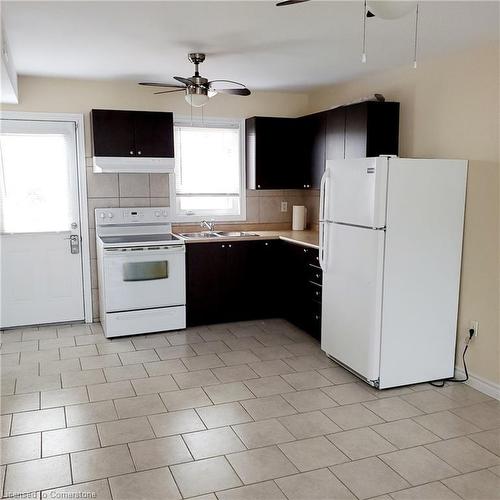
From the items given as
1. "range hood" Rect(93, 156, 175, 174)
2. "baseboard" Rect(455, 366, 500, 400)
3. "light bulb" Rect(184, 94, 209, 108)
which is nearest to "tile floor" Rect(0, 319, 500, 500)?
"baseboard" Rect(455, 366, 500, 400)

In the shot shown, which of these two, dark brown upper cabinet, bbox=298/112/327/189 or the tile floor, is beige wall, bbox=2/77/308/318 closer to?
dark brown upper cabinet, bbox=298/112/327/189

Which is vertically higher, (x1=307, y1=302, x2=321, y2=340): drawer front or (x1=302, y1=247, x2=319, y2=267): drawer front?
(x1=302, y1=247, x2=319, y2=267): drawer front

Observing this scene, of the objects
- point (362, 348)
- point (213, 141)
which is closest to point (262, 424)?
point (362, 348)

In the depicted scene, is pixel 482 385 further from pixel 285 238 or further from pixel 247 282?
pixel 247 282

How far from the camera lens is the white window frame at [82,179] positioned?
4.75m

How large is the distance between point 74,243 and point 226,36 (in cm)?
273

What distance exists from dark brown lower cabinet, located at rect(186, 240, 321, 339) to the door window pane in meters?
1.38

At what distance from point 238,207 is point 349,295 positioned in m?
2.29

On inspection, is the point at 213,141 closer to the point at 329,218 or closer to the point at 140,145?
the point at 140,145

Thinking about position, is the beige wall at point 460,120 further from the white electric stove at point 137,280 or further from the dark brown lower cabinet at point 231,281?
the dark brown lower cabinet at point 231,281

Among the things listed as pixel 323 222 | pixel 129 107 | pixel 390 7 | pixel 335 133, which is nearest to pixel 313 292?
pixel 323 222

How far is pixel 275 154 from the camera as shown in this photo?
537 cm

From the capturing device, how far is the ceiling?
2809 mm

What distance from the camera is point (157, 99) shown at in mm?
5148
